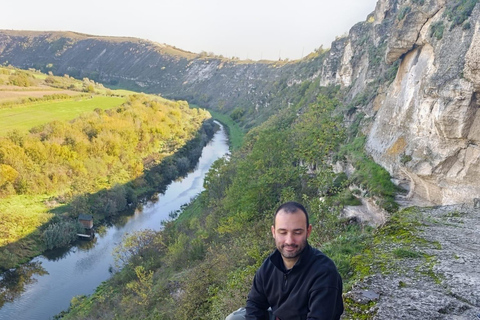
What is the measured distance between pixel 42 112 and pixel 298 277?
203 ft

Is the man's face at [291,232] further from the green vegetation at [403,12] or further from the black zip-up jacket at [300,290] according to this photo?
the green vegetation at [403,12]

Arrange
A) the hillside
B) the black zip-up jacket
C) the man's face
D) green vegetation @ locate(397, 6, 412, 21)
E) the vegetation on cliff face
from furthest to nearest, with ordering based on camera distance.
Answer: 1. the vegetation on cliff face
2. green vegetation @ locate(397, 6, 412, 21)
3. the hillside
4. the man's face
5. the black zip-up jacket

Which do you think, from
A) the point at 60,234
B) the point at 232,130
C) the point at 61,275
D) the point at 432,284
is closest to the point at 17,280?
the point at 61,275

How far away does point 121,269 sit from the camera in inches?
1059

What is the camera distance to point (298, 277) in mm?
3604

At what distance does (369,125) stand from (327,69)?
2763cm

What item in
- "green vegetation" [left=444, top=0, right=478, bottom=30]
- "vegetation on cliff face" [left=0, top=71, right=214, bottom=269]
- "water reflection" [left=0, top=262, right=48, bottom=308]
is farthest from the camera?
"vegetation on cliff face" [left=0, top=71, right=214, bottom=269]

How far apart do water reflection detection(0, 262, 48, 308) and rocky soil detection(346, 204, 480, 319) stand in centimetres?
2597

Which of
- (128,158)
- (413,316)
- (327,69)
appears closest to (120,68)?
(128,158)

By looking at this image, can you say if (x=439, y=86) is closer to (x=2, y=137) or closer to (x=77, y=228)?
(x=77, y=228)

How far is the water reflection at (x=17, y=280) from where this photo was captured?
23.8 metres

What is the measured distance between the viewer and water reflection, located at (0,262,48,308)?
23800 millimetres

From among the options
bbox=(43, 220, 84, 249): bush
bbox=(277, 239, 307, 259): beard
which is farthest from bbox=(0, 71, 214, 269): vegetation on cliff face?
bbox=(277, 239, 307, 259): beard

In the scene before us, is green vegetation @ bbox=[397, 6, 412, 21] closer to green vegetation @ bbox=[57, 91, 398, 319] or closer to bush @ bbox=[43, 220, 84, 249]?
green vegetation @ bbox=[57, 91, 398, 319]
